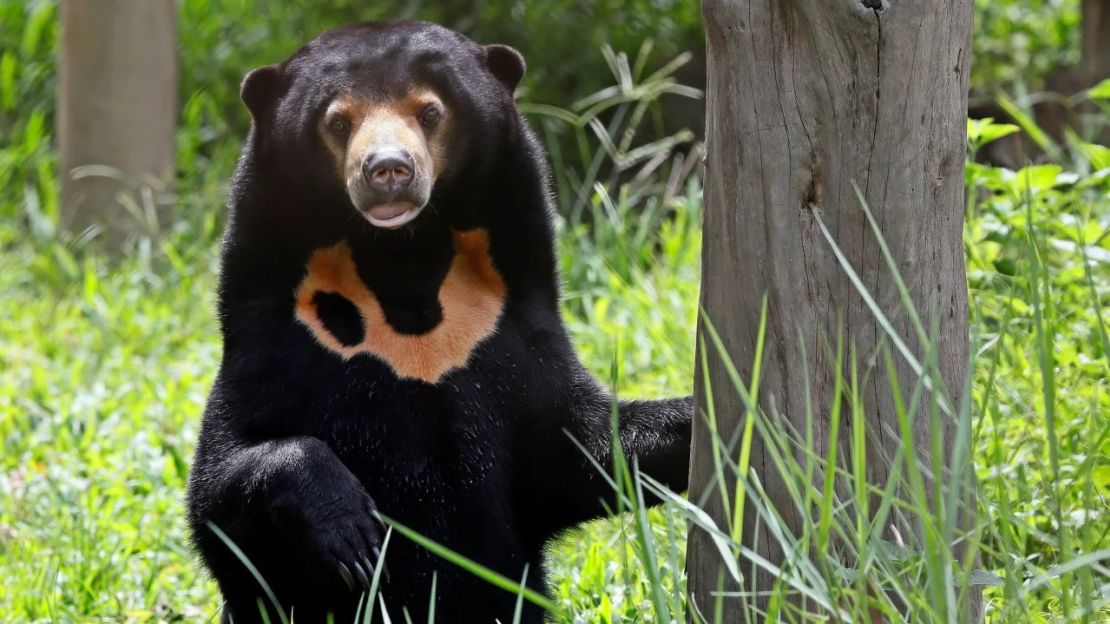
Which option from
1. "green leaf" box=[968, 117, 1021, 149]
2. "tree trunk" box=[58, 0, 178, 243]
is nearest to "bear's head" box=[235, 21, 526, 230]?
"green leaf" box=[968, 117, 1021, 149]

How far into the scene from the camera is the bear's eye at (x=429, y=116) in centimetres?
308

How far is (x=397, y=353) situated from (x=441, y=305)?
0.15 m

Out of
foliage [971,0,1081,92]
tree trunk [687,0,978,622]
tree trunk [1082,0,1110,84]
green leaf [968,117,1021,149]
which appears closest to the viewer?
tree trunk [687,0,978,622]

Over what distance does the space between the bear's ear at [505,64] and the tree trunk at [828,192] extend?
106 centimetres

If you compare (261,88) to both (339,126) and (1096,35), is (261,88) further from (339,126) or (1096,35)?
(1096,35)

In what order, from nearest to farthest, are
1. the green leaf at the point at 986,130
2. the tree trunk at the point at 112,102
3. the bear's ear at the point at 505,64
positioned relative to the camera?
the bear's ear at the point at 505,64
the green leaf at the point at 986,130
the tree trunk at the point at 112,102

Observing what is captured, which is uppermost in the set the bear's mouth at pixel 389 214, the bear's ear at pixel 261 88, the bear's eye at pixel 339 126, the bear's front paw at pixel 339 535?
the bear's ear at pixel 261 88

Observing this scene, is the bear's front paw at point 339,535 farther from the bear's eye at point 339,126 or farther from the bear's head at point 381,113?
the bear's eye at point 339,126

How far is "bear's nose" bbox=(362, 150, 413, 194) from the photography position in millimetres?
2820

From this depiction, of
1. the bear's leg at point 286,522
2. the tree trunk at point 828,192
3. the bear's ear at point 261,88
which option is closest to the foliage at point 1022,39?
the bear's ear at point 261,88

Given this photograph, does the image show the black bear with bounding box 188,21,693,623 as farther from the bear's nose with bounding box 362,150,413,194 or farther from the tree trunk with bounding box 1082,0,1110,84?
the tree trunk with bounding box 1082,0,1110,84

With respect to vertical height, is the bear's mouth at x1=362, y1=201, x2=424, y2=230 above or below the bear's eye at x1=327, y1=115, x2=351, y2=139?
below

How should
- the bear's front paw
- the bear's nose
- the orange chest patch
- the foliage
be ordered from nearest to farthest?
1. the bear's front paw
2. the bear's nose
3. the orange chest patch
4. the foliage

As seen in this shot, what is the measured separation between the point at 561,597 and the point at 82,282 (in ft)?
13.0
